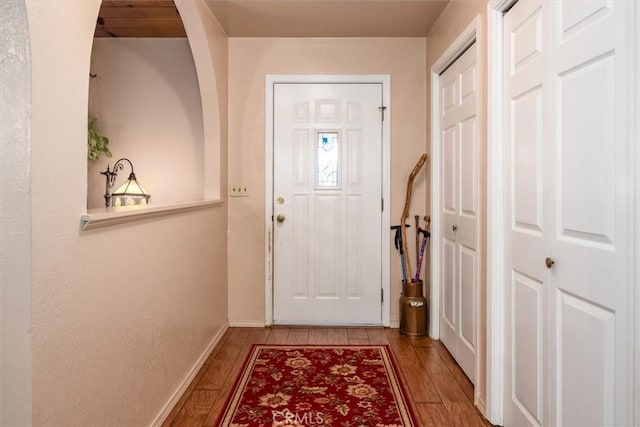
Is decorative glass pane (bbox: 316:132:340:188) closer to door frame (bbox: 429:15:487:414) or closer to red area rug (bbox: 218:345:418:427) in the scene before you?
door frame (bbox: 429:15:487:414)

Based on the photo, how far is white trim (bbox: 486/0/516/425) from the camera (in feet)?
6.65

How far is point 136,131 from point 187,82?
0.59 metres

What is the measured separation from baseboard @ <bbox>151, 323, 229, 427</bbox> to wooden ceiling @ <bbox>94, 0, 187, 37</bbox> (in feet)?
7.70

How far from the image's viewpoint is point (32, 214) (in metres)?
1.14

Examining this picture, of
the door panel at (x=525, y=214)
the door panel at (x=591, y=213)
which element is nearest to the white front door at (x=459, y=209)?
the door panel at (x=525, y=214)

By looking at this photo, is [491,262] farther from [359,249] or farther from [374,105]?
[374,105]

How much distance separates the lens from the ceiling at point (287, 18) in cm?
290

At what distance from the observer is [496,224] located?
203cm

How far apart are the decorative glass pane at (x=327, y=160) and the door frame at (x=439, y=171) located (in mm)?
789

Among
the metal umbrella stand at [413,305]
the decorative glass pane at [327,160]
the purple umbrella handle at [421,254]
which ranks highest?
the decorative glass pane at [327,160]

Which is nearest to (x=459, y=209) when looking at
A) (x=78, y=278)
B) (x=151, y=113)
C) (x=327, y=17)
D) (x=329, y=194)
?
(x=329, y=194)

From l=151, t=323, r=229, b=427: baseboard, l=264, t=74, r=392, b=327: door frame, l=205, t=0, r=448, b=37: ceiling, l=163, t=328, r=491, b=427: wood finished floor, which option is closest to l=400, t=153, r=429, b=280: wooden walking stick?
l=264, t=74, r=392, b=327: door frame

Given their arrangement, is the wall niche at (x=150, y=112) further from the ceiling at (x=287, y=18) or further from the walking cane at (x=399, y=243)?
the walking cane at (x=399, y=243)

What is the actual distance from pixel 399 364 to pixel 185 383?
132 cm
